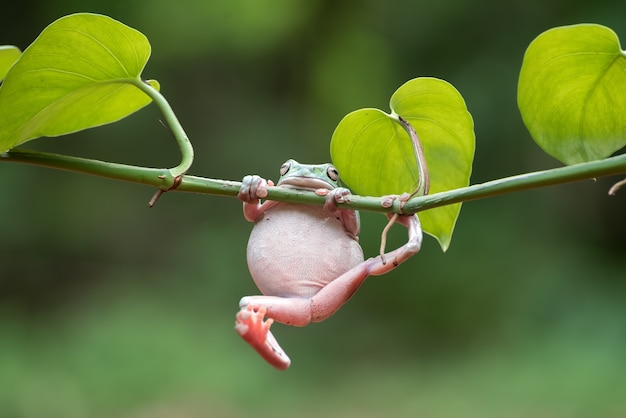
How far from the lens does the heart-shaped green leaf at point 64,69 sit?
0.52 m

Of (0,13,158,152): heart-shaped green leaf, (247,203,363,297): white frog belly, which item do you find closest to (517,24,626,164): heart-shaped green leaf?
(247,203,363,297): white frog belly

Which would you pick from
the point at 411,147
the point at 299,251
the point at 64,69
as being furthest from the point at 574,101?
the point at 64,69

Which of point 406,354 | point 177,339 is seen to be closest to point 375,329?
point 406,354

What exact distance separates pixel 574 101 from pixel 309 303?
0.76ft

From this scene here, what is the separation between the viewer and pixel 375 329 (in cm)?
247

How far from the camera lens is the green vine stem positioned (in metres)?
0.44

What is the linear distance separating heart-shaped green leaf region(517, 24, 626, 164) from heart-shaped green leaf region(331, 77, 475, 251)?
0.16 ft

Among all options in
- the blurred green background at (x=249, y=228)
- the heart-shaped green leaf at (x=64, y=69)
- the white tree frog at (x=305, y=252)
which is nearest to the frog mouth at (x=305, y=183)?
the white tree frog at (x=305, y=252)

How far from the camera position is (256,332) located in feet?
1.41

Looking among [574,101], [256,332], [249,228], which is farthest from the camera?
[249,228]

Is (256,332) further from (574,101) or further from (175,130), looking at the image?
(574,101)

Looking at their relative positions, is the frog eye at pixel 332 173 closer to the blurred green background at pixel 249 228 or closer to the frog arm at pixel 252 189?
the frog arm at pixel 252 189

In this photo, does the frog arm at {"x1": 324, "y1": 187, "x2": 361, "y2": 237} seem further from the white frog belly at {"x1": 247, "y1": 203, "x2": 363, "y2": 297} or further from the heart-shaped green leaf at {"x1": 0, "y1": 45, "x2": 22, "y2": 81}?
the heart-shaped green leaf at {"x1": 0, "y1": 45, "x2": 22, "y2": 81}

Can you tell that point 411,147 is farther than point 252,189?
Yes
